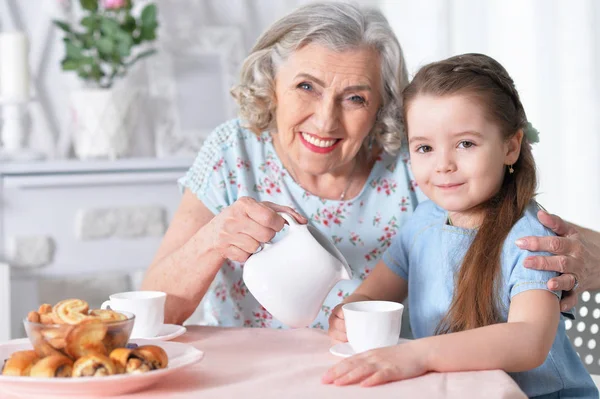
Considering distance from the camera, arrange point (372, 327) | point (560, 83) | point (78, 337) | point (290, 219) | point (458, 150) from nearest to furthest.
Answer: point (78, 337)
point (372, 327)
point (290, 219)
point (458, 150)
point (560, 83)

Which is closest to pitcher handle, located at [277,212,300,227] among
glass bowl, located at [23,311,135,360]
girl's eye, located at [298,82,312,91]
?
glass bowl, located at [23,311,135,360]

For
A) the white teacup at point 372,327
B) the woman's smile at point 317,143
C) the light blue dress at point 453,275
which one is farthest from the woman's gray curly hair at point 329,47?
the white teacup at point 372,327

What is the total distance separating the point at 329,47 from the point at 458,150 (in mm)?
435

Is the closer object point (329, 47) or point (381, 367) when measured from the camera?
point (381, 367)

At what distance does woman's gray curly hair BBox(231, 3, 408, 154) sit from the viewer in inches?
70.4

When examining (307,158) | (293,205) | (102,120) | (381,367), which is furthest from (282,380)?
(102,120)

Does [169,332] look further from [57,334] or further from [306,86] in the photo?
[306,86]

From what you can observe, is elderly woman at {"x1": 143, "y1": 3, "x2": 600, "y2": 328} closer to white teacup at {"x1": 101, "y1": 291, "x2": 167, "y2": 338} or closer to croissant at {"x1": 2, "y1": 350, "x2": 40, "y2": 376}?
white teacup at {"x1": 101, "y1": 291, "x2": 167, "y2": 338}

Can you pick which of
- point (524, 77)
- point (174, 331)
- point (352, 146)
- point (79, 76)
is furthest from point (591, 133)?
point (79, 76)

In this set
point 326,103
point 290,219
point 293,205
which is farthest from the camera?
point 293,205

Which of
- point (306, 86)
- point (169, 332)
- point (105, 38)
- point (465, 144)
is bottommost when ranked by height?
point (169, 332)

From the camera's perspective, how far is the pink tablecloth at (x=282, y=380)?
3.54 feet

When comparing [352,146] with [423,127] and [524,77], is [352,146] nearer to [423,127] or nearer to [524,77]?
[423,127]

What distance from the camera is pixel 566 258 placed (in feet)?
4.66
